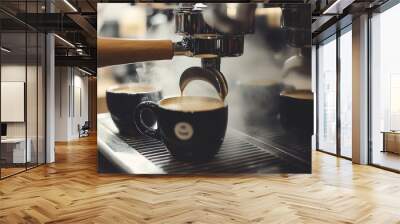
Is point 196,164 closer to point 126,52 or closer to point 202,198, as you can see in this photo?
point 202,198

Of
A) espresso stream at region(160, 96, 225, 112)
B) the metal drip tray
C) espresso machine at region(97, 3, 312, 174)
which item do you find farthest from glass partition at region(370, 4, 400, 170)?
espresso stream at region(160, 96, 225, 112)

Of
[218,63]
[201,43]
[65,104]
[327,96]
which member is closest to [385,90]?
[327,96]

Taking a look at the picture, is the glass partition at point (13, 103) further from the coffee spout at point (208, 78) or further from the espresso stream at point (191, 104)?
the coffee spout at point (208, 78)

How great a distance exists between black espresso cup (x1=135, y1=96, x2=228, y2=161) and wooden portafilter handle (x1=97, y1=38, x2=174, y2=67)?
2.43 feet

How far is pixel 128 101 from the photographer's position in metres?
6.21

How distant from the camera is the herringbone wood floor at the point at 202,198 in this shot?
3828 mm

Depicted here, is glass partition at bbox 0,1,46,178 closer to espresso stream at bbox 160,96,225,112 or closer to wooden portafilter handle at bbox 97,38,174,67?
wooden portafilter handle at bbox 97,38,174,67

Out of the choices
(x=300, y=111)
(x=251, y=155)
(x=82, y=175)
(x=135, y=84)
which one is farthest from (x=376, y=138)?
(x=82, y=175)

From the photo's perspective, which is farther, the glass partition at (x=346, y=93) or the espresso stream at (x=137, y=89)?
the glass partition at (x=346, y=93)

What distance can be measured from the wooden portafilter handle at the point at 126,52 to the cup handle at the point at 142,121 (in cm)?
73

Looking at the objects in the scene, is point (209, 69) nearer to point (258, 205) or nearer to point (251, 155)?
point (251, 155)

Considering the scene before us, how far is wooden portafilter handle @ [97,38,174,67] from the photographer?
6180 mm

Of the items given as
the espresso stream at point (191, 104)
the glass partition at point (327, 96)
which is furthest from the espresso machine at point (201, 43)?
the glass partition at point (327, 96)

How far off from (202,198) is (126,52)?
281 cm
